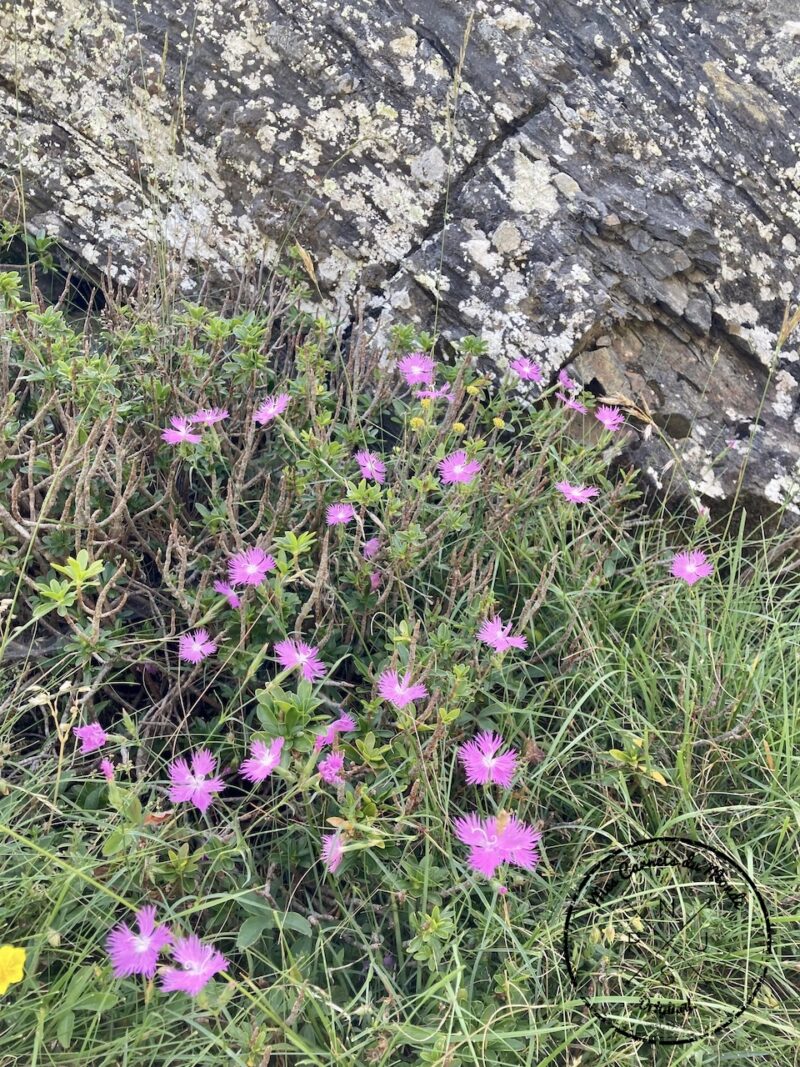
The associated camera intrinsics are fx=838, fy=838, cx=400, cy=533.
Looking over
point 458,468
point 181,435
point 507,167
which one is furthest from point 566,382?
point 181,435

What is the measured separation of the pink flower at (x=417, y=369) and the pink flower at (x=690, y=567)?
738 millimetres

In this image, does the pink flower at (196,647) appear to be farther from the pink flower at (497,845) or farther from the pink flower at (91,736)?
the pink flower at (497,845)

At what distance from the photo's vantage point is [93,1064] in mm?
1235

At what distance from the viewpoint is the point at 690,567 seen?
1865 mm

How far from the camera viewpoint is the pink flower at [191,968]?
1.14 meters

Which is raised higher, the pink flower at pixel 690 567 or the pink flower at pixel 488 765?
the pink flower at pixel 690 567

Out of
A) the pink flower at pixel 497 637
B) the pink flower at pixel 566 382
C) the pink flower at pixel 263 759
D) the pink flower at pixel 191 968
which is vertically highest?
the pink flower at pixel 566 382

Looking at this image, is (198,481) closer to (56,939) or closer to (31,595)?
(31,595)

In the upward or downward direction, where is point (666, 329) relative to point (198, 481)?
upward

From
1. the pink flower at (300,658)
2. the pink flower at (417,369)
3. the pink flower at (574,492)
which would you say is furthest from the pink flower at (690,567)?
the pink flower at (300,658)

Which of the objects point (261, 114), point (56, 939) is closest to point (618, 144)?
point (261, 114)

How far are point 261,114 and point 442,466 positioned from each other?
4.25 ft

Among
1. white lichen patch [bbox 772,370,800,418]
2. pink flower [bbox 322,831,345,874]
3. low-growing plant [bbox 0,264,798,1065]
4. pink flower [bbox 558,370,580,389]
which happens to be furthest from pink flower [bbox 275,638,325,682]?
white lichen patch [bbox 772,370,800,418]

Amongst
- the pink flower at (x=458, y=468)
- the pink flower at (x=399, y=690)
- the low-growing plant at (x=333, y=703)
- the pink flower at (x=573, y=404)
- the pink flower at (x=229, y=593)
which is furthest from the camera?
the pink flower at (x=573, y=404)
